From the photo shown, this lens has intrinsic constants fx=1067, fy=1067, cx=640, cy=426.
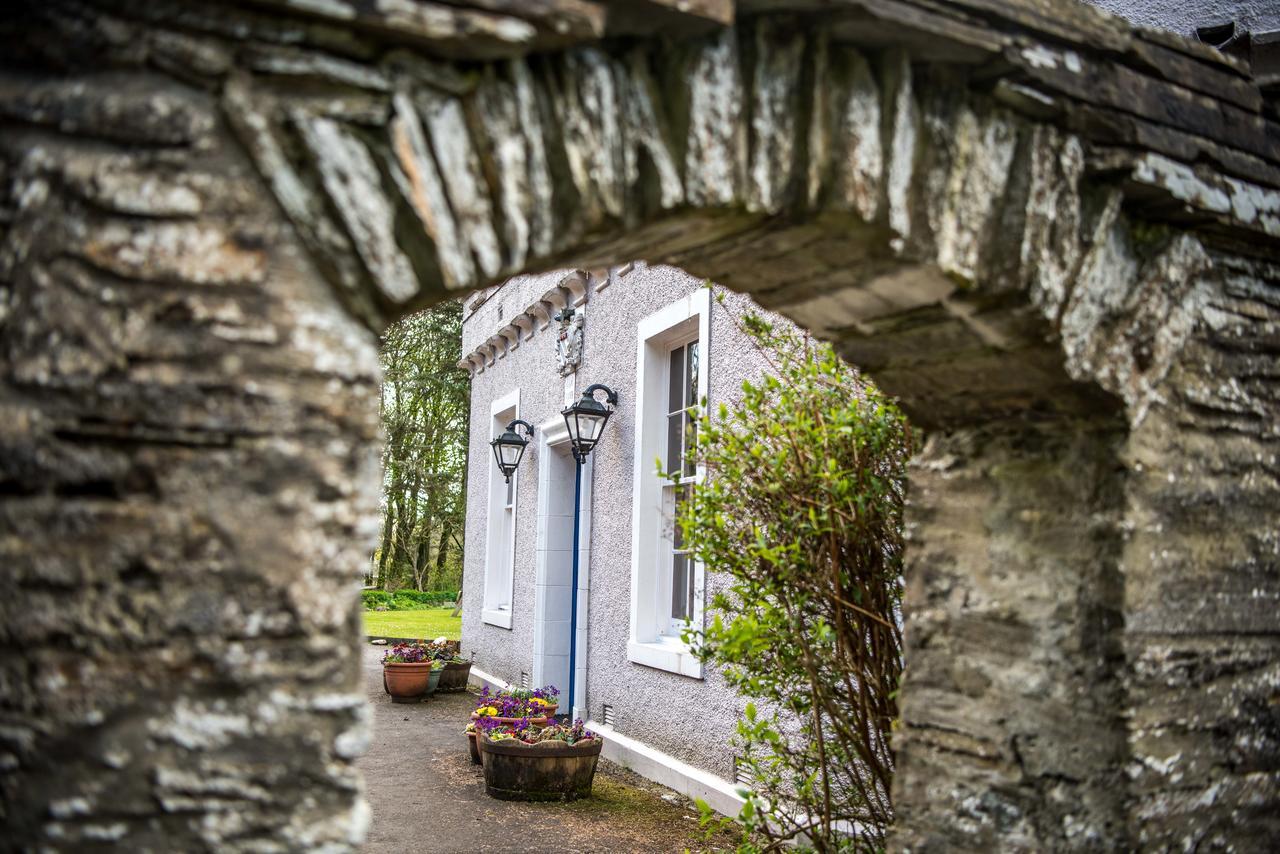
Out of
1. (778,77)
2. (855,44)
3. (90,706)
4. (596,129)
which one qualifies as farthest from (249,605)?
(855,44)

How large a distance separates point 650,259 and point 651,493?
15.9ft

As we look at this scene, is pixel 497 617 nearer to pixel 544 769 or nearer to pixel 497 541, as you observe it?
pixel 497 541

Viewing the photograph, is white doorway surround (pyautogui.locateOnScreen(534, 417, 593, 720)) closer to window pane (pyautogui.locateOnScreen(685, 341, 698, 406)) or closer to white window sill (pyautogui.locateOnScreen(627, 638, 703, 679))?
white window sill (pyautogui.locateOnScreen(627, 638, 703, 679))

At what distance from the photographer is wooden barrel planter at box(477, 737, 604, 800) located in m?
6.38

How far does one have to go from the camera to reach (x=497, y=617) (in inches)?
439

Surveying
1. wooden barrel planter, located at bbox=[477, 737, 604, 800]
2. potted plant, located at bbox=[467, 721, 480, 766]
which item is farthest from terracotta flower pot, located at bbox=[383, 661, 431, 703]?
wooden barrel planter, located at bbox=[477, 737, 604, 800]

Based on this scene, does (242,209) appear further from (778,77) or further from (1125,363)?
(1125,363)

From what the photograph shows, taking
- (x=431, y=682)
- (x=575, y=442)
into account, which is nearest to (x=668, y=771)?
(x=575, y=442)

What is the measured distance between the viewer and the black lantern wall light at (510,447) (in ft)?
32.3

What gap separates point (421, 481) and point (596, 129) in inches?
838

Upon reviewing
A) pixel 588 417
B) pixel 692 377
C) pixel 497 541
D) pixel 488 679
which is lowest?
pixel 488 679

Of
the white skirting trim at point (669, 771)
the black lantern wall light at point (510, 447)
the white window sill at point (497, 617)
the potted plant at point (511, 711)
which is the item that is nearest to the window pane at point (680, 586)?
the white skirting trim at point (669, 771)

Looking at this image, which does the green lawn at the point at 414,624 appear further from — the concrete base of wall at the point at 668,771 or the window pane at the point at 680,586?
the window pane at the point at 680,586

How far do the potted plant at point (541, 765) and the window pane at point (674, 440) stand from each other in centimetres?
182
